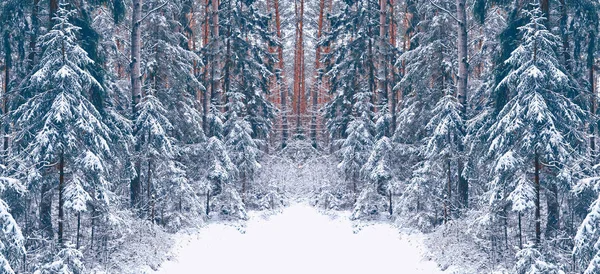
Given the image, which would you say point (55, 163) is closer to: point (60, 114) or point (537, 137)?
point (60, 114)

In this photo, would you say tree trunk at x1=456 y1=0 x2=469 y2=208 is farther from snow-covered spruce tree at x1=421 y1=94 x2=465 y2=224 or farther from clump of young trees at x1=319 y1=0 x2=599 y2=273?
snow-covered spruce tree at x1=421 y1=94 x2=465 y2=224

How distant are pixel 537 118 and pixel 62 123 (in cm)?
925

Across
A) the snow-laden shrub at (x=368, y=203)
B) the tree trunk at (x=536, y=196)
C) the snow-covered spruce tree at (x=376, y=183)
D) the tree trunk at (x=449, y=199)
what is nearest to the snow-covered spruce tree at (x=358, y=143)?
the snow-covered spruce tree at (x=376, y=183)

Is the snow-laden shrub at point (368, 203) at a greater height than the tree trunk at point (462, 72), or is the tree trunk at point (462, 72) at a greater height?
the tree trunk at point (462, 72)

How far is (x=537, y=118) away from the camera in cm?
909

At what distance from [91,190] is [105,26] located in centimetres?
1372

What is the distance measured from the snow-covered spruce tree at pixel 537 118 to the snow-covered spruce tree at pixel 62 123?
8.41 meters

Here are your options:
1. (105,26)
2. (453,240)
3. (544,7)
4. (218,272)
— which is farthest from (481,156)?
(105,26)

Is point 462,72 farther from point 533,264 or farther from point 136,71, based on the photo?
point 136,71

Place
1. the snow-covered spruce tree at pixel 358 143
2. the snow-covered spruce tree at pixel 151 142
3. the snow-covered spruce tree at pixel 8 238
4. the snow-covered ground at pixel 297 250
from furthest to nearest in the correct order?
the snow-covered spruce tree at pixel 358 143 → the snow-covered spruce tree at pixel 151 142 → the snow-covered ground at pixel 297 250 → the snow-covered spruce tree at pixel 8 238

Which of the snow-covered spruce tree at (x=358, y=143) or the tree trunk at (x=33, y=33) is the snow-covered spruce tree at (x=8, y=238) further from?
the snow-covered spruce tree at (x=358, y=143)

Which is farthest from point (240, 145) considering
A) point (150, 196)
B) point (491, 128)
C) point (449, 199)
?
point (491, 128)

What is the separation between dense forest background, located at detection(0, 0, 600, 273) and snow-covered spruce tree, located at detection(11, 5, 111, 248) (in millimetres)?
41

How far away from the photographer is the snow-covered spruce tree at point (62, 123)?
30.9ft
